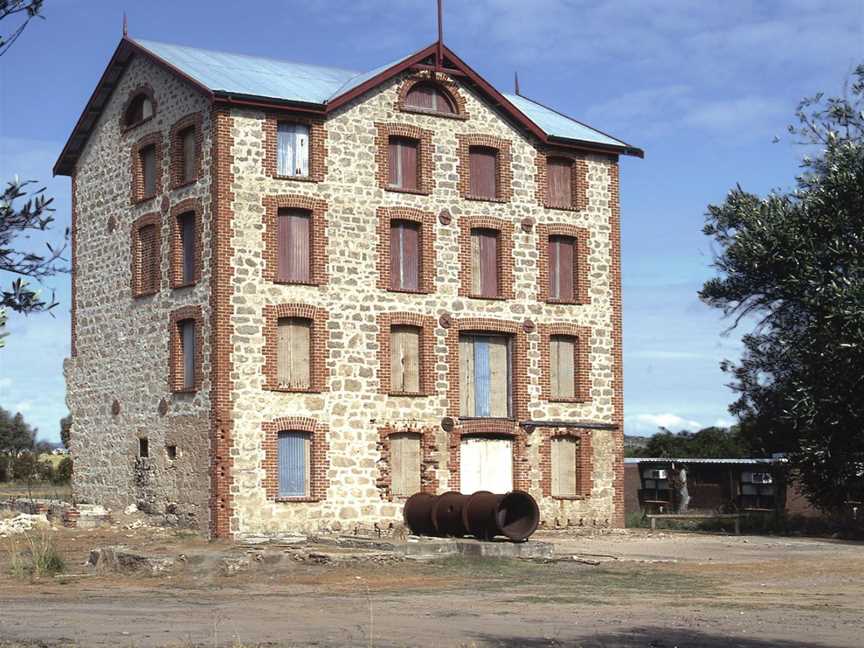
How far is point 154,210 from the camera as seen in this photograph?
36406 mm

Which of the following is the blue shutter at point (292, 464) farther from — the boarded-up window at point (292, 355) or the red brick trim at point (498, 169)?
the red brick trim at point (498, 169)

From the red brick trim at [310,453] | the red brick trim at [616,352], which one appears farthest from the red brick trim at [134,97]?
the red brick trim at [616,352]

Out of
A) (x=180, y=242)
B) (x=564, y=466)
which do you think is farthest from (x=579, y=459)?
(x=180, y=242)

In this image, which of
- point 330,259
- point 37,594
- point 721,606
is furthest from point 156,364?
point 721,606

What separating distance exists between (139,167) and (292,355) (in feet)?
23.4

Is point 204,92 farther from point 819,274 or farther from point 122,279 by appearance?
point 819,274

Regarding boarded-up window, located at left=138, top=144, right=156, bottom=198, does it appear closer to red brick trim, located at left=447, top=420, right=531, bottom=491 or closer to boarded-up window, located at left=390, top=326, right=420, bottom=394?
boarded-up window, located at left=390, top=326, right=420, bottom=394

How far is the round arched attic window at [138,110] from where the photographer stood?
122ft

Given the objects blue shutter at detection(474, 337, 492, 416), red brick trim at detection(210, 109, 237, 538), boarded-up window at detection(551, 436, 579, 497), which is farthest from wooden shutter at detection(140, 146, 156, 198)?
boarded-up window at detection(551, 436, 579, 497)

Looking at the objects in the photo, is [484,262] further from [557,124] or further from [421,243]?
[557,124]

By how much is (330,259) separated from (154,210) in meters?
4.99

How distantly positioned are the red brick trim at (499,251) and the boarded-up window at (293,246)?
14.2ft

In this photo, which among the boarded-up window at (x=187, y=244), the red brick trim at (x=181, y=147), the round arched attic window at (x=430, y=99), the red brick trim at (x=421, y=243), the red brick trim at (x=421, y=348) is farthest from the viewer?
the round arched attic window at (x=430, y=99)

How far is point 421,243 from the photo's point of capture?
36.5m
